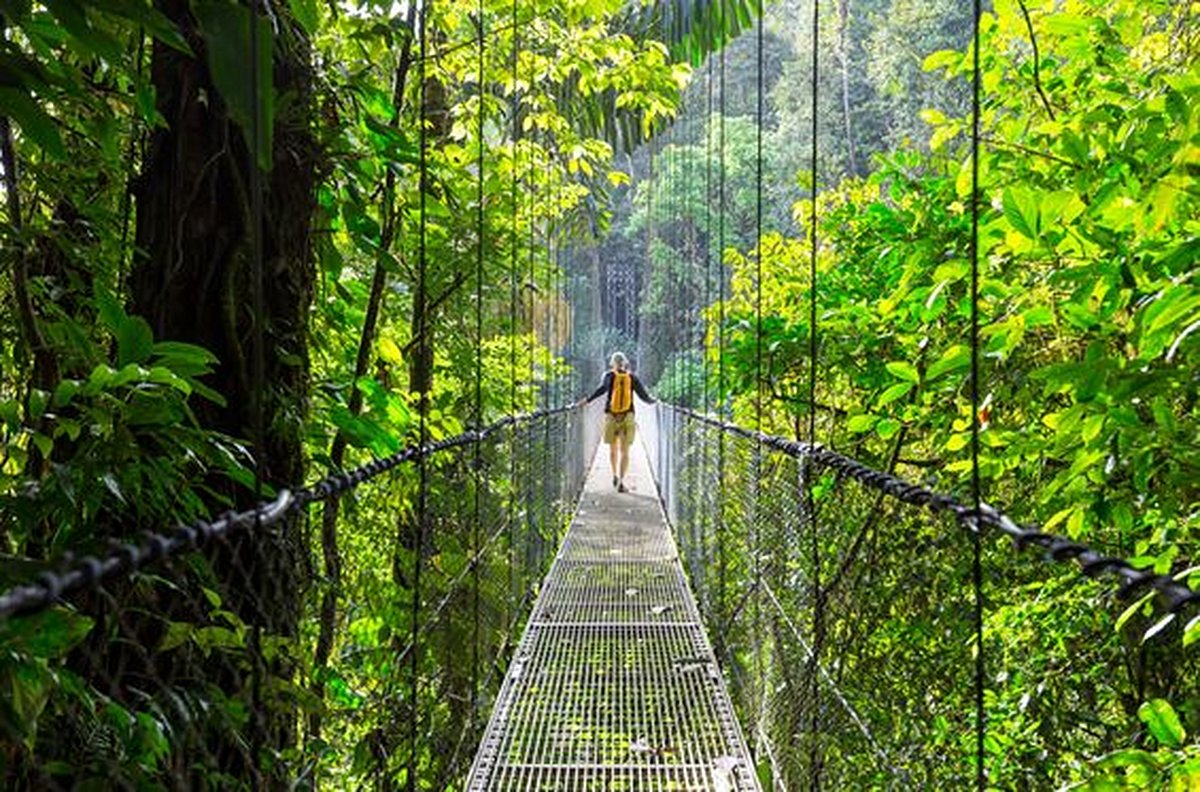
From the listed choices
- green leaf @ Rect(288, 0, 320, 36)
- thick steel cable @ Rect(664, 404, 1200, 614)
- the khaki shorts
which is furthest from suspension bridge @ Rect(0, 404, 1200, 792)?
the khaki shorts

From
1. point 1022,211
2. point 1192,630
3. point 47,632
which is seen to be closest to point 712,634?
point 1022,211

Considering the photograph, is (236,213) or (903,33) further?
(903,33)

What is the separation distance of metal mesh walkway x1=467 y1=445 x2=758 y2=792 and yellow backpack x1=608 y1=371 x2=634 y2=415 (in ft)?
7.45

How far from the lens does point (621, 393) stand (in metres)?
6.20

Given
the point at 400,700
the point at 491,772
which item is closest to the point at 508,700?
the point at 491,772

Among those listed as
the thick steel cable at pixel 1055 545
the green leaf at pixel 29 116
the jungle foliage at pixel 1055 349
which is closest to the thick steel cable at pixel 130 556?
the green leaf at pixel 29 116

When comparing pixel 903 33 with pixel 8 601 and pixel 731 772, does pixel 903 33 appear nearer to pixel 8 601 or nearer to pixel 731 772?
pixel 731 772

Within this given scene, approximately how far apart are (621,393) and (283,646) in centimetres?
522

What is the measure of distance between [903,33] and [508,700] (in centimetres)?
1332

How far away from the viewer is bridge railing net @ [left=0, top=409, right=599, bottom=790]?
0.63 meters

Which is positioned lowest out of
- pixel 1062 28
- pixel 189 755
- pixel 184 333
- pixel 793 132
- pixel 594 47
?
pixel 189 755

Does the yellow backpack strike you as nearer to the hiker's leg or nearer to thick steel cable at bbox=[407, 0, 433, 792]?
the hiker's leg

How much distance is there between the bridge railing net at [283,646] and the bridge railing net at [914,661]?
525 mm

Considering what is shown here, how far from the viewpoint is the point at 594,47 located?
3.16m
